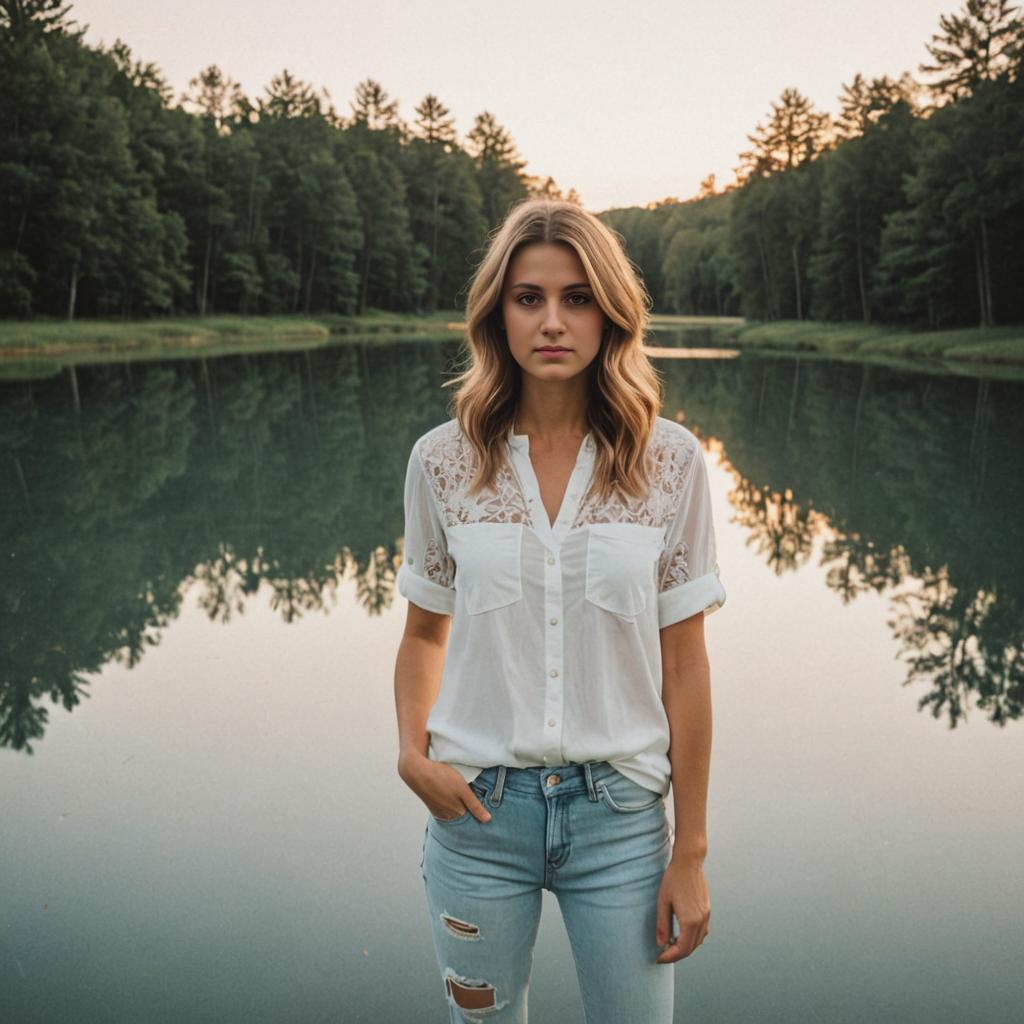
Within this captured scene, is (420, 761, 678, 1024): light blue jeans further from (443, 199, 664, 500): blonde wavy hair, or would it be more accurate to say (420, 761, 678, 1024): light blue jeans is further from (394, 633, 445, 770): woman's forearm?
(443, 199, 664, 500): blonde wavy hair

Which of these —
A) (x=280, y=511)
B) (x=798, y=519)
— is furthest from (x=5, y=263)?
(x=798, y=519)

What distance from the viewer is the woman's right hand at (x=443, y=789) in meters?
1.77

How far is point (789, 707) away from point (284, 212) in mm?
61927

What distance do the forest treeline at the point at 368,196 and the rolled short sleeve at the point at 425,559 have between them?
20.0m

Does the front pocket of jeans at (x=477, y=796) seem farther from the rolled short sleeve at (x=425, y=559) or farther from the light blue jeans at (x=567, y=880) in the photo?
the rolled short sleeve at (x=425, y=559)

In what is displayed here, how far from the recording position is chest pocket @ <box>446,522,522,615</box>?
5.91ft

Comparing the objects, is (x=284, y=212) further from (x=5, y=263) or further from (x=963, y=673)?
(x=963, y=673)

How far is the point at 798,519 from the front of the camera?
9297 mm

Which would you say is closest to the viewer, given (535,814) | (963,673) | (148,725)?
(535,814)

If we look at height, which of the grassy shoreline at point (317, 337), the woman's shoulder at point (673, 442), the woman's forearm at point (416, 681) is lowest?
the woman's forearm at point (416, 681)

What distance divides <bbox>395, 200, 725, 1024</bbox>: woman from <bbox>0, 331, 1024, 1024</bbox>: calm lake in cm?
122

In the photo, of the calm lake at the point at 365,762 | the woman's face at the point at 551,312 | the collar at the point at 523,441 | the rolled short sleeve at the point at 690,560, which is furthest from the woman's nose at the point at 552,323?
the calm lake at the point at 365,762

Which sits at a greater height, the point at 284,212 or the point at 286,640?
the point at 284,212

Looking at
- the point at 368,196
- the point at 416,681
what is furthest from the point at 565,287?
the point at 368,196
